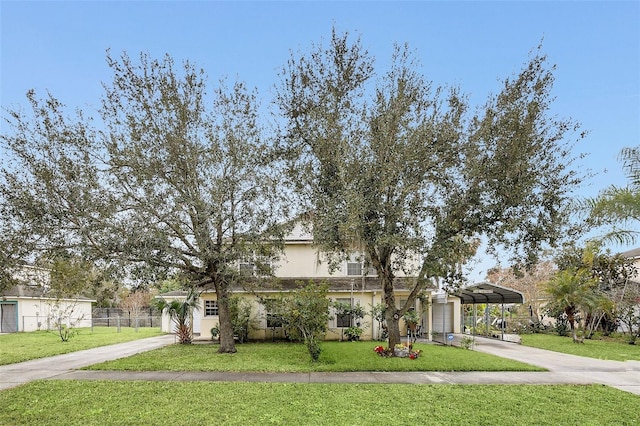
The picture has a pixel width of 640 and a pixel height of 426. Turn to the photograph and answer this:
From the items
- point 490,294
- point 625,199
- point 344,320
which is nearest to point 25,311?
point 344,320

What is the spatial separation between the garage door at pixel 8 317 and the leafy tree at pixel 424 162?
29334 millimetres

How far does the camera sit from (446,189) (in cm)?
1378

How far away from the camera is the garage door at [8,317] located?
31709 millimetres

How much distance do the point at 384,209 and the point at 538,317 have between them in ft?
81.2

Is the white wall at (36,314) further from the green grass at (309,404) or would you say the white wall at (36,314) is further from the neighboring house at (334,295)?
the green grass at (309,404)

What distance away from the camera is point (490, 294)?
21906 millimetres

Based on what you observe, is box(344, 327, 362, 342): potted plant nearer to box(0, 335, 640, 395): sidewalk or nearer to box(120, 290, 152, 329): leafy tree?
box(0, 335, 640, 395): sidewalk

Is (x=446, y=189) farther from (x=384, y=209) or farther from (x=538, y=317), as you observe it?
(x=538, y=317)

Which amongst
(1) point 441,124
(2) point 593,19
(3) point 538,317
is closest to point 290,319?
(1) point 441,124

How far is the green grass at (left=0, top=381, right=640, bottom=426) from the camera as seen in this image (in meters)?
7.48

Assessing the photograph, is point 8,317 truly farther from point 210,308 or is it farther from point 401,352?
point 401,352

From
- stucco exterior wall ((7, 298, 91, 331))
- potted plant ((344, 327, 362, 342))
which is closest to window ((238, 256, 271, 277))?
potted plant ((344, 327, 362, 342))

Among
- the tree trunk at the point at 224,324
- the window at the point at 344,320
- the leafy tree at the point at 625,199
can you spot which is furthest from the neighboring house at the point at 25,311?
the leafy tree at the point at 625,199

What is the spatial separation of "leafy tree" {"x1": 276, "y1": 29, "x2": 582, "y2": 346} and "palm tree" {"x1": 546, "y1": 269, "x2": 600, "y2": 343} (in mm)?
9772
